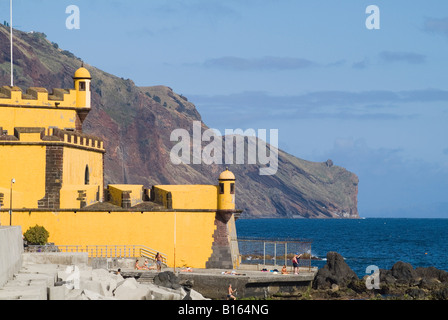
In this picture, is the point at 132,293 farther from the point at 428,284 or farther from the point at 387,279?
the point at 428,284

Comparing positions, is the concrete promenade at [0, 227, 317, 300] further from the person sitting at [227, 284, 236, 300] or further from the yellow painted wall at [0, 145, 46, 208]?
the yellow painted wall at [0, 145, 46, 208]

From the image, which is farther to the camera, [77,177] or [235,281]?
[77,177]

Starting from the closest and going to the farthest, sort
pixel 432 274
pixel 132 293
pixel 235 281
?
pixel 132 293 < pixel 235 281 < pixel 432 274

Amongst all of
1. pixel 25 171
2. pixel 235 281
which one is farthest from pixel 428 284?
pixel 25 171

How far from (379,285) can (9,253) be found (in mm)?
Result: 25991

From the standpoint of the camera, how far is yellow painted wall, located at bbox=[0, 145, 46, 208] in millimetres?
48750

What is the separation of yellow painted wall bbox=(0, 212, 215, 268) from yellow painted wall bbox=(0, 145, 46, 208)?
995 mm

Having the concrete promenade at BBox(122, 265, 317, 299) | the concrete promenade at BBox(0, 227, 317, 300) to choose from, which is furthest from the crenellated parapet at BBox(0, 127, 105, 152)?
the concrete promenade at BBox(122, 265, 317, 299)

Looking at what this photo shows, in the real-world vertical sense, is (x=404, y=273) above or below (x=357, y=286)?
above

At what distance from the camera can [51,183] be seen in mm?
48750

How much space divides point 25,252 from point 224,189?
34.8 ft

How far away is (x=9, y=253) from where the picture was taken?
3441 cm

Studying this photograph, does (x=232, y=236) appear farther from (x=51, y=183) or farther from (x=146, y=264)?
(x=51, y=183)

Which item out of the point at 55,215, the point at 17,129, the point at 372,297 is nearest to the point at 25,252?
the point at 55,215
